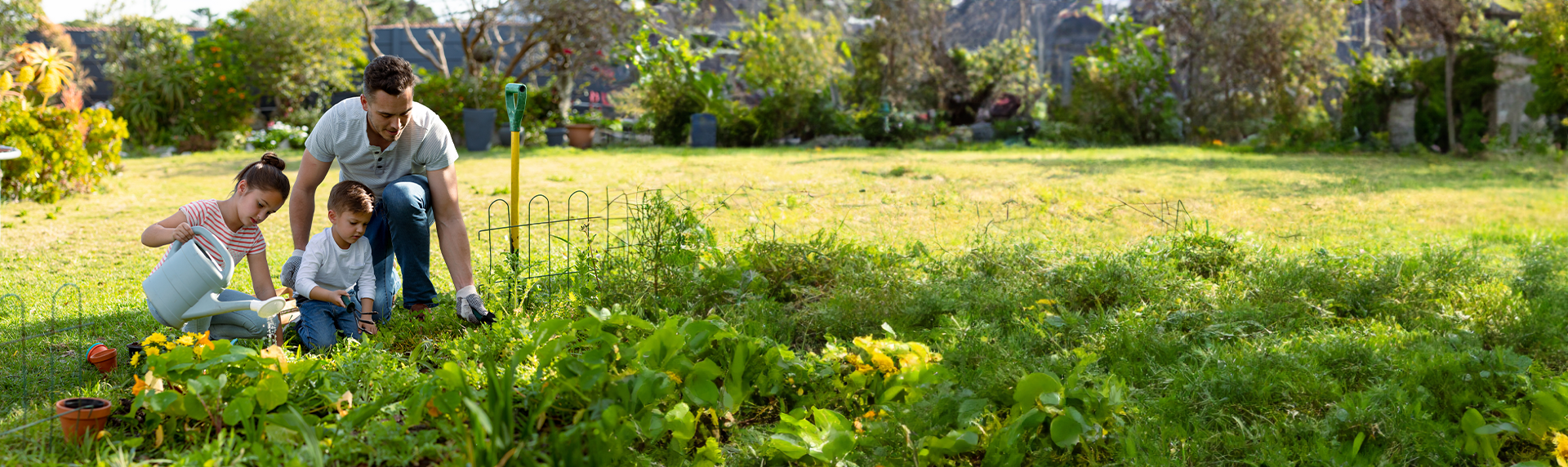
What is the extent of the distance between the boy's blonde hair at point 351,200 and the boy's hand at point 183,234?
0.40 m

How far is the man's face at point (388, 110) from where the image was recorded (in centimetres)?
287

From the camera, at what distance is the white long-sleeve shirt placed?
2928 millimetres

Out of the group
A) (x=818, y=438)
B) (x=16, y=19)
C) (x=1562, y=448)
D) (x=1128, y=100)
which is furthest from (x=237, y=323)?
(x=16, y=19)

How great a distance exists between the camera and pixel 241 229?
2857 millimetres

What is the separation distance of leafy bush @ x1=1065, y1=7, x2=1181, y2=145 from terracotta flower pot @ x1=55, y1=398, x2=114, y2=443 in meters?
11.9

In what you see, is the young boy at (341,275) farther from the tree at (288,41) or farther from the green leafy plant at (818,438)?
the tree at (288,41)

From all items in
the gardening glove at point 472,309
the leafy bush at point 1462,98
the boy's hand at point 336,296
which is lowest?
the gardening glove at point 472,309

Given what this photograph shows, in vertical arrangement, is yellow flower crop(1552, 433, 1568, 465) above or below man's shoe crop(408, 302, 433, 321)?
below

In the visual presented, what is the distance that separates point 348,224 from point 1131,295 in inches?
99.4

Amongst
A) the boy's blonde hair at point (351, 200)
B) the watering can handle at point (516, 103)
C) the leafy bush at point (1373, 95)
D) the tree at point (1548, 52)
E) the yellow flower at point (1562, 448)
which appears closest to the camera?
the yellow flower at point (1562, 448)

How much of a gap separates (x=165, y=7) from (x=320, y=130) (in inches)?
545

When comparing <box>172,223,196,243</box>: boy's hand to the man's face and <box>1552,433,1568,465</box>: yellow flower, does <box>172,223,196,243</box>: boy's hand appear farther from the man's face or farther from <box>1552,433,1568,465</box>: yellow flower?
<box>1552,433,1568,465</box>: yellow flower


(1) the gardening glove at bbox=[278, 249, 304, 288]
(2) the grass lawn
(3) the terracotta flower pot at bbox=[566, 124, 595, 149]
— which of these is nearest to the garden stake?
(2) the grass lawn

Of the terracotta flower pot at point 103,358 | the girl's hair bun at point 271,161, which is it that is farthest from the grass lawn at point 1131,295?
the girl's hair bun at point 271,161
